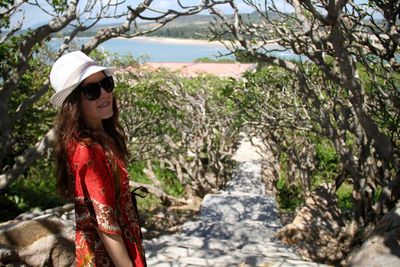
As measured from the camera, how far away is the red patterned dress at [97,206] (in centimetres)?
192

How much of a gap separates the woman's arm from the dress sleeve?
24 mm

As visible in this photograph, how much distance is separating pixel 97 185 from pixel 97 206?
0.28 ft

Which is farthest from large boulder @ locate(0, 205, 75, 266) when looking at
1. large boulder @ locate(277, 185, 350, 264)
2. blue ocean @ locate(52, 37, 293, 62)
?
large boulder @ locate(277, 185, 350, 264)

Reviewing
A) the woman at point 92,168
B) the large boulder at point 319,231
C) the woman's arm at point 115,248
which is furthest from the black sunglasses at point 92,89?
the large boulder at point 319,231

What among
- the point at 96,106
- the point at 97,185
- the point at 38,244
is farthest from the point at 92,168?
the point at 38,244

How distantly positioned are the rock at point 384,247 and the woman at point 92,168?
6.29ft

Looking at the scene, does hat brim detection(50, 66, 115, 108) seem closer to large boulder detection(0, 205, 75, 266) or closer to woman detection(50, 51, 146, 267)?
woman detection(50, 51, 146, 267)

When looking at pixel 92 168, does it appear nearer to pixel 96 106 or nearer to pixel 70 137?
pixel 70 137

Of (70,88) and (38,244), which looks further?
(38,244)

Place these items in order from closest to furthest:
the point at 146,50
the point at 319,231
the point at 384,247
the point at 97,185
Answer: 1. the point at 97,185
2. the point at 384,247
3. the point at 319,231
4. the point at 146,50

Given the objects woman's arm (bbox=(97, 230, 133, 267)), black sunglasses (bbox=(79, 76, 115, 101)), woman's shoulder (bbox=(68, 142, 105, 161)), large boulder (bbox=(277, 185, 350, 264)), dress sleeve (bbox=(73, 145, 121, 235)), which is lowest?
large boulder (bbox=(277, 185, 350, 264))

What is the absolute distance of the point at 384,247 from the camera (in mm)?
3387

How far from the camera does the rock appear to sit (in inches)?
129

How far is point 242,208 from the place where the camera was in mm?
9195
